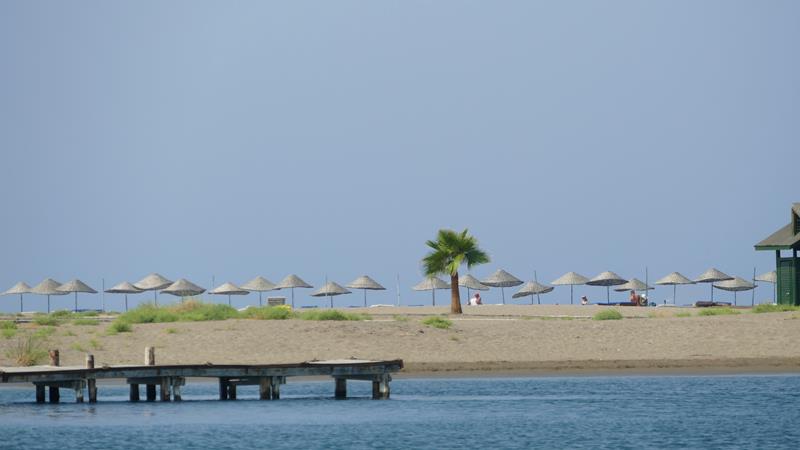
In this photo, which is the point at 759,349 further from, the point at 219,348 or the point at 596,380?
the point at 219,348

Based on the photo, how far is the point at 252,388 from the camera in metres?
59.3

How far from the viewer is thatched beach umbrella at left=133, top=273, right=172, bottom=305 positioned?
10375cm

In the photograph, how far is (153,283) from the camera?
104125mm

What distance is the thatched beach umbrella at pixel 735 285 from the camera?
104375 millimetres

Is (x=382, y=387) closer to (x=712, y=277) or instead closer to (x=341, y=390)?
(x=341, y=390)

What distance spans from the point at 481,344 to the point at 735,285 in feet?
151

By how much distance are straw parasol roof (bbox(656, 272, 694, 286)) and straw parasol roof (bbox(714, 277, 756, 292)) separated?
3191 millimetres

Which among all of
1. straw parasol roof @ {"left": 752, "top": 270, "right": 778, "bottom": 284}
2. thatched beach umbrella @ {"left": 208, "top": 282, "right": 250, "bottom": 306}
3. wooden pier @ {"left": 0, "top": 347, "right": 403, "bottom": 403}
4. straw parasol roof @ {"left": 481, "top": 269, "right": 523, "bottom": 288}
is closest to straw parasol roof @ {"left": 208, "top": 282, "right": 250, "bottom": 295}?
thatched beach umbrella @ {"left": 208, "top": 282, "right": 250, "bottom": 306}

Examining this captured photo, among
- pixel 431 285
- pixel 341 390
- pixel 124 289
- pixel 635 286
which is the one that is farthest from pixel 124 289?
pixel 341 390

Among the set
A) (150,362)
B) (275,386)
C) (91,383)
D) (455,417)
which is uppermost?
(150,362)

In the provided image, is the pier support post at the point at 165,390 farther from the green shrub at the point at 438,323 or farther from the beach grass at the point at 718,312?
the beach grass at the point at 718,312

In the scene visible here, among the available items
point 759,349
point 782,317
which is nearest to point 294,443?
point 759,349

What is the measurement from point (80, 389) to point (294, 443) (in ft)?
37.9

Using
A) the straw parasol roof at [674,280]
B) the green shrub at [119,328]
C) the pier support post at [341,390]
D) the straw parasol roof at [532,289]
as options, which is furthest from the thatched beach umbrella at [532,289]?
the pier support post at [341,390]
